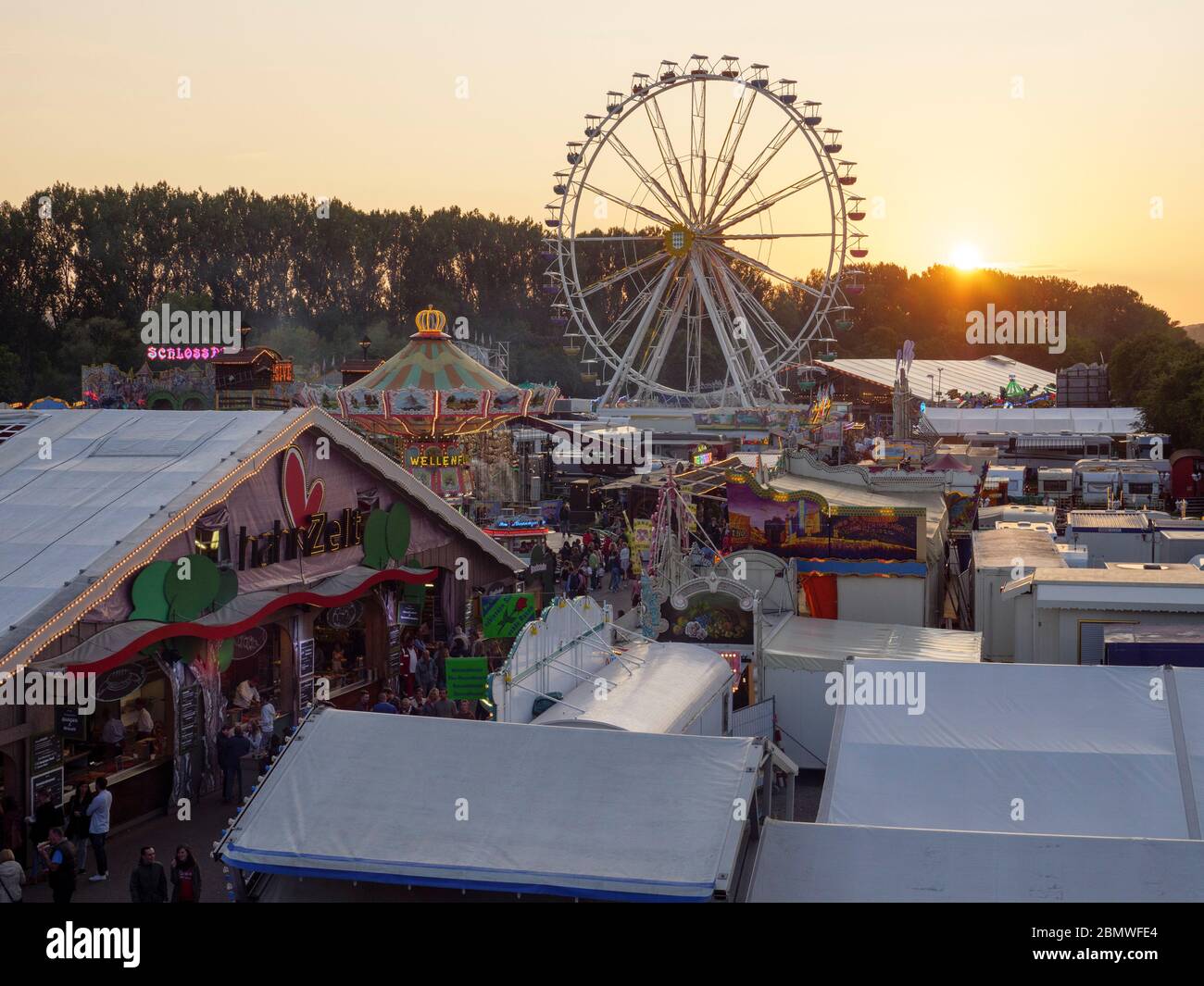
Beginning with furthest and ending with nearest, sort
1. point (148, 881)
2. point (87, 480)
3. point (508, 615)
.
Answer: point (508, 615) → point (87, 480) → point (148, 881)

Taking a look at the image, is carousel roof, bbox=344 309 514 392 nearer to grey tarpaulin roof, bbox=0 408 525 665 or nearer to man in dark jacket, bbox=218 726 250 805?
grey tarpaulin roof, bbox=0 408 525 665

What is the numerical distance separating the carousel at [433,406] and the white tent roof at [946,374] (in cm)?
5043

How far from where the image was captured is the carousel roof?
103 feet

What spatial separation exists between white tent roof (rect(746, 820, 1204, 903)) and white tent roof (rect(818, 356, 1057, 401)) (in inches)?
2811

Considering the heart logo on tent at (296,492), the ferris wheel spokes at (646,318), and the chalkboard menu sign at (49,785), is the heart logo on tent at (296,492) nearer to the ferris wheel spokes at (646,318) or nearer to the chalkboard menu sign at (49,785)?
the chalkboard menu sign at (49,785)

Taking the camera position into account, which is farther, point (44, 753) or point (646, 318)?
point (646, 318)

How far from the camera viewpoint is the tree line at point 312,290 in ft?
237

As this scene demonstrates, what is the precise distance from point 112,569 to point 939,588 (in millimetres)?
15056

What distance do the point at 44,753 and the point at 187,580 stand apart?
2627 mm

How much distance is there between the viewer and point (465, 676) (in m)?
16.4

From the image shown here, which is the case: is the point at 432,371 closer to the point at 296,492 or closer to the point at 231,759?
the point at 296,492

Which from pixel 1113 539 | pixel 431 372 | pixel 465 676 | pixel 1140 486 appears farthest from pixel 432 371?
pixel 1140 486

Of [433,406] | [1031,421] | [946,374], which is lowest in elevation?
[1031,421]
